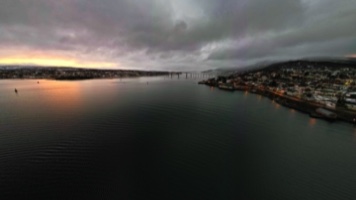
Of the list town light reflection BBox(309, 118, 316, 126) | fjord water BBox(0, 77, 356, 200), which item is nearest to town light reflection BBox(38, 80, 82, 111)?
fjord water BBox(0, 77, 356, 200)

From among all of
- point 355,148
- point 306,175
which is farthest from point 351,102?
point 306,175

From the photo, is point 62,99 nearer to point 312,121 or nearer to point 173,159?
point 173,159

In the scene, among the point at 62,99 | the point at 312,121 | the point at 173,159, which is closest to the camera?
the point at 173,159

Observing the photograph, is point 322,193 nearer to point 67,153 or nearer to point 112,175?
point 112,175

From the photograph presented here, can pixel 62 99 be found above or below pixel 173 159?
above

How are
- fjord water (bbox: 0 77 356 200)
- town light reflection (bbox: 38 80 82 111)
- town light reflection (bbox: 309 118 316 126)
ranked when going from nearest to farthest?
fjord water (bbox: 0 77 356 200), town light reflection (bbox: 309 118 316 126), town light reflection (bbox: 38 80 82 111)

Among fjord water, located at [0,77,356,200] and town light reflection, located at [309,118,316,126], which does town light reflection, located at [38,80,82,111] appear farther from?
town light reflection, located at [309,118,316,126]

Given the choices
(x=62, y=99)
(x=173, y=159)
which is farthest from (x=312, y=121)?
(x=62, y=99)

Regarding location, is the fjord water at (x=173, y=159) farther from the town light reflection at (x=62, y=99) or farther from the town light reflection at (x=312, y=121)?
the town light reflection at (x=62, y=99)

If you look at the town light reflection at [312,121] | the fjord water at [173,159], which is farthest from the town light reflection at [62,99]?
the town light reflection at [312,121]
